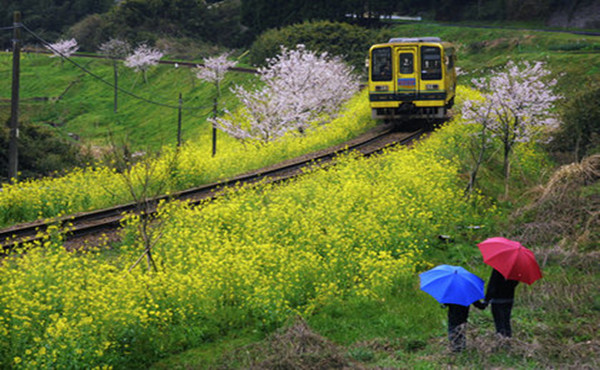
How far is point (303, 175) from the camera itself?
16500mm

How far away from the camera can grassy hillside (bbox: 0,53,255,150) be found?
154 feet

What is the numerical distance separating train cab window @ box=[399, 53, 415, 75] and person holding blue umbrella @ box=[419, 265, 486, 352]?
1461 centimetres

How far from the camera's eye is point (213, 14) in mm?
73125

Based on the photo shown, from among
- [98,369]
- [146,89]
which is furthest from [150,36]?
[98,369]

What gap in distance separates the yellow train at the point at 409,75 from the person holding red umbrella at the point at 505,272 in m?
14.6

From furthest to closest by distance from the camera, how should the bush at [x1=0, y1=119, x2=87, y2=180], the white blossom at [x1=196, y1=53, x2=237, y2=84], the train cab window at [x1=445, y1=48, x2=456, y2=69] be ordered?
the white blossom at [x1=196, y1=53, x2=237, y2=84]
the bush at [x1=0, y1=119, x2=87, y2=180]
the train cab window at [x1=445, y1=48, x2=456, y2=69]

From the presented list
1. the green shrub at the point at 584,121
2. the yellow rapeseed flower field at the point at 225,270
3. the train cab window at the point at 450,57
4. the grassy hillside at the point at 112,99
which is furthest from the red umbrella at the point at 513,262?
the grassy hillside at the point at 112,99

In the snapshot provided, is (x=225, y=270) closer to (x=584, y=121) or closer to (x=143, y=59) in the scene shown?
(x=584, y=121)

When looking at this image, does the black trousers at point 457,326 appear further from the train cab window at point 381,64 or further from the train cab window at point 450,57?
the train cab window at point 450,57

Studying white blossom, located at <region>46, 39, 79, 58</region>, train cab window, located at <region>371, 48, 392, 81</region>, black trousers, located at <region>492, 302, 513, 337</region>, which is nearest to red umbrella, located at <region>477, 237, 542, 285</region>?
black trousers, located at <region>492, 302, 513, 337</region>

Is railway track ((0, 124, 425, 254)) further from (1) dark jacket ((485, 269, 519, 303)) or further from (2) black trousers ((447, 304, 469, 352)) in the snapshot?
(1) dark jacket ((485, 269, 519, 303))

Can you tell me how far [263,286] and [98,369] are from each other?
294cm

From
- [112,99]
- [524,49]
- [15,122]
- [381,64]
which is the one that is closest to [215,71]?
[112,99]

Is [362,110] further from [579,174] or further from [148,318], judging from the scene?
[148,318]
